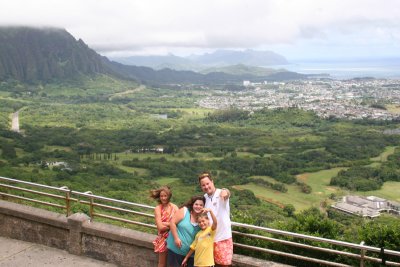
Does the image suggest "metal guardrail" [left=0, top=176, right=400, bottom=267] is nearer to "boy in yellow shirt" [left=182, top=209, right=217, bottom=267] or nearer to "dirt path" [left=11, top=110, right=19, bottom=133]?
"boy in yellow shirt" [left=182, top=209, right=217, bottom=267]

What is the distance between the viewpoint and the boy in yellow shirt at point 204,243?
498 cm

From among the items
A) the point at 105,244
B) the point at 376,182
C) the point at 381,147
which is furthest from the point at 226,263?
the point at 381,147

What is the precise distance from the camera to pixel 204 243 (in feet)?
16.4

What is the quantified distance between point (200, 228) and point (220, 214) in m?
0.31

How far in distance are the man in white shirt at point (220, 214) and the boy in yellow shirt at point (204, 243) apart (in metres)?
0.15

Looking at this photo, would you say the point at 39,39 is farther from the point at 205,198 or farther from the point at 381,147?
the point at 205,198

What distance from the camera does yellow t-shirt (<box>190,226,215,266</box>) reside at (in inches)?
197

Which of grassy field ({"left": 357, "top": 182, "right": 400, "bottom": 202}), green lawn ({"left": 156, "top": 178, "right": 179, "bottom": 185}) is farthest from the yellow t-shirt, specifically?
green lawn ({"left": 156, "top": 178, "right": 179, "bottom": 185})

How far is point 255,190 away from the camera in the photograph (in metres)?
54.8

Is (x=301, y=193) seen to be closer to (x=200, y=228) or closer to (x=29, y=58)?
(x=200, y=228)

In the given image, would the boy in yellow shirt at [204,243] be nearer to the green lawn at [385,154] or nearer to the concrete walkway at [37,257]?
the concrete walkway at [37,257]

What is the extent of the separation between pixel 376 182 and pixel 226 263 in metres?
56.4

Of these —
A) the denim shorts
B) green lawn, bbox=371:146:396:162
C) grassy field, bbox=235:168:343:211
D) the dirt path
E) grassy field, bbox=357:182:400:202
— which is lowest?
the dirt path

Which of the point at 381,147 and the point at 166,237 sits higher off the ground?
A: the point at 166,237
